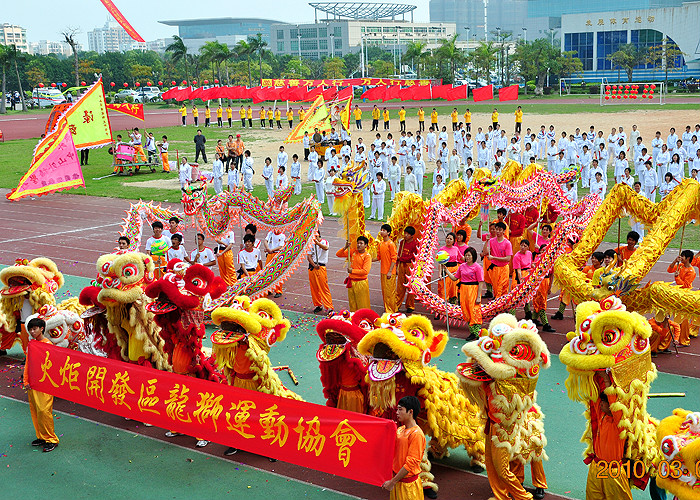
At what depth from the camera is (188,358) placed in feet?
26.2

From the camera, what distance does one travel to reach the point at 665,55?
62.3m

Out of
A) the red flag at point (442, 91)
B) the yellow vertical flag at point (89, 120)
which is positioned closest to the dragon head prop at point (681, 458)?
the yellow vertical flag at point (89, 120)

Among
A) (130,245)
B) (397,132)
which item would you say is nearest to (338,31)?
(397,132)

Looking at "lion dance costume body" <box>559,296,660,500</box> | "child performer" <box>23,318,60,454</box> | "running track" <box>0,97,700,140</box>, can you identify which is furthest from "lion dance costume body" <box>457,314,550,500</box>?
"running track" <box>0,97,700,140</box>

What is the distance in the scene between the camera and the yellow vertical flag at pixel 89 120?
66.6ft

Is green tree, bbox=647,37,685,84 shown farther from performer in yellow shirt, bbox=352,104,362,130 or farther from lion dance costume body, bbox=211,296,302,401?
lion dance costume body, bbox=211,296,302,401

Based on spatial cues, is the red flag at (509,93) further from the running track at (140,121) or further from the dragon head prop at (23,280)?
the dragon head prop at (23,280)

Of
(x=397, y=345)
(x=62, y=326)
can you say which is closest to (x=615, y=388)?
(x=397, y=345)

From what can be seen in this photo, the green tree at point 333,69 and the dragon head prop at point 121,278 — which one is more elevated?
the green tree at point 333,69

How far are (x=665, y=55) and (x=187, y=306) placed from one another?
63401 mm

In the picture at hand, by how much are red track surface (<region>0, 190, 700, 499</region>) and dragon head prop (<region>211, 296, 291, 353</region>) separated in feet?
3.96

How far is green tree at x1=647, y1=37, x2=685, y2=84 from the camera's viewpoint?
2478 inches

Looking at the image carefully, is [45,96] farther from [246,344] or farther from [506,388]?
[506,388]

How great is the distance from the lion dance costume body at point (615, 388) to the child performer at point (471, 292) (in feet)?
15.4
